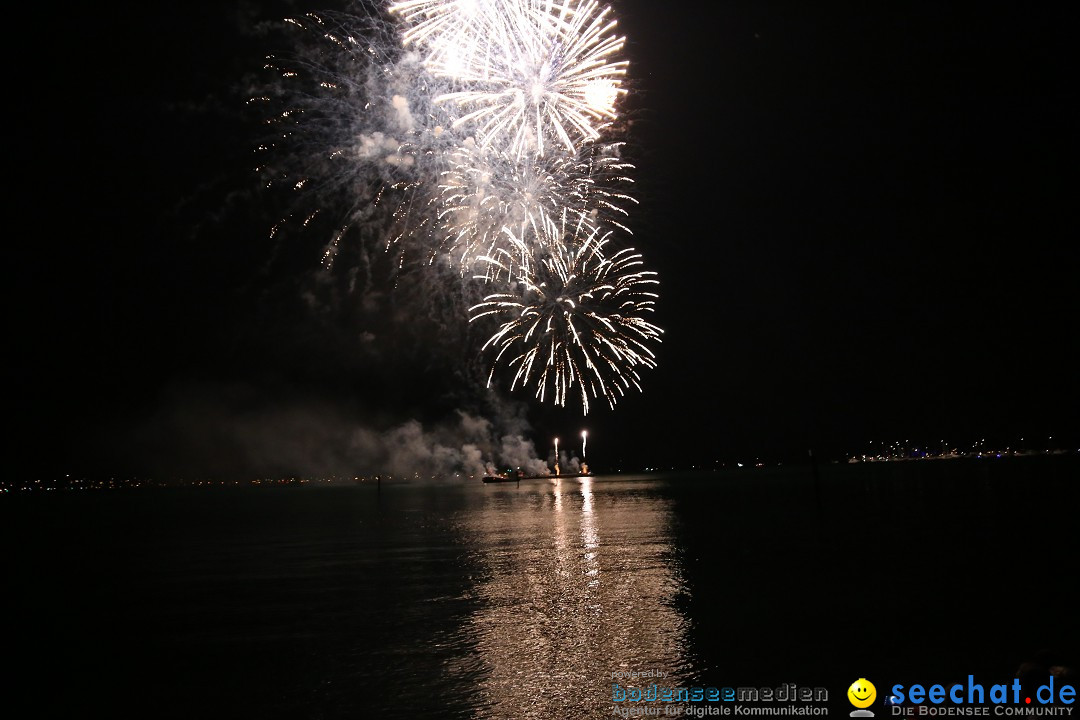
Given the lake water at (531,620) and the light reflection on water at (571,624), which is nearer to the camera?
the light reflection on water at (571,624)

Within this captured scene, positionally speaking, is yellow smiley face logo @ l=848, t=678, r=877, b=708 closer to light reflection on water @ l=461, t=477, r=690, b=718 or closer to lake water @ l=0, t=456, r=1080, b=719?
lake water @ l=0, t=456, r=1080, b=719

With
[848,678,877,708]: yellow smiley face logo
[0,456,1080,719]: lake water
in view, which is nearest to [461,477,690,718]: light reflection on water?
[0,456,1080,719]: lake water

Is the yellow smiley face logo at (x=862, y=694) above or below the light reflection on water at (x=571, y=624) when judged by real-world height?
above

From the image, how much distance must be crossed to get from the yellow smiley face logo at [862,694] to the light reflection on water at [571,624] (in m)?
2.18

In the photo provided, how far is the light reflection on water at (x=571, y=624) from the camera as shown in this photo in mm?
9922

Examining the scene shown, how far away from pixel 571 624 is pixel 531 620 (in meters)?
0.91

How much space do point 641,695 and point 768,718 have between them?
5.14ft

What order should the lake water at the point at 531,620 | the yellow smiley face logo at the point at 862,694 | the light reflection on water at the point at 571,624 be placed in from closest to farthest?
the yellow smiley face logo at the point at 862,694 → the light reflection on water at the point at 571,624 → the lake water at the point at 531,620

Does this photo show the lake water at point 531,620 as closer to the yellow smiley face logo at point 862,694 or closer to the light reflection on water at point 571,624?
the light reflection on water at point 571,624

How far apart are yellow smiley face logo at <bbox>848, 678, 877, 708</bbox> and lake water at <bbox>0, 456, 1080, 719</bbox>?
23 cm

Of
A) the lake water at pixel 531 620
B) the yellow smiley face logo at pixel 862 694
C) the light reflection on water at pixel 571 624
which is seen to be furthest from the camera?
the lake water at pixel 531 620

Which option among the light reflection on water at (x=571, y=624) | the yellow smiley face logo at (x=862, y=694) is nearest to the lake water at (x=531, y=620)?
the light reflection on water at (x=571, y=624)

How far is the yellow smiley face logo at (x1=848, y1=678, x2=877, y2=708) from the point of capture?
30.5 ft

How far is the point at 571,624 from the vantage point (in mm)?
13750
